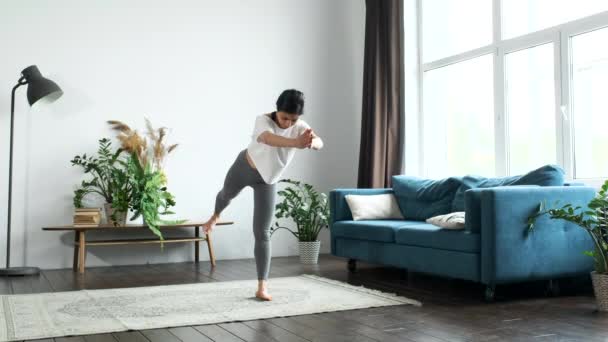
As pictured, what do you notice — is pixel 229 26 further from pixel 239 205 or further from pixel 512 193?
pixel 512 193

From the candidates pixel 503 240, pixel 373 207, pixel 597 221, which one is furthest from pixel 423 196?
pixel 597 221

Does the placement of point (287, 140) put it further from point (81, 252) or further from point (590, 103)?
point (81, 252)

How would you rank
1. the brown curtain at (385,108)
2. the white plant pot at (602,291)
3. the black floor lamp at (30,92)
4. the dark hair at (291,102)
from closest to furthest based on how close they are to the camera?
the dark hair at (291,102) < the white plant pot at (602,291) < the black floor lamp at (30,92) < the brown curtain at (385,108)

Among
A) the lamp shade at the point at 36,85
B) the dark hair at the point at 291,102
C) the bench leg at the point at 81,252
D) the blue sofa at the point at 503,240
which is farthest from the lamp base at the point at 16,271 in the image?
the dark hair at the point at 291,102

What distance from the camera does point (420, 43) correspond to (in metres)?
6.19

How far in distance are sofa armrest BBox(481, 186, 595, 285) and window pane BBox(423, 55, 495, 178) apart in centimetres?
160

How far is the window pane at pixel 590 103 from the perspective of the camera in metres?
4.28

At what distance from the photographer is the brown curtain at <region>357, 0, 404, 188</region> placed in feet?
19.7

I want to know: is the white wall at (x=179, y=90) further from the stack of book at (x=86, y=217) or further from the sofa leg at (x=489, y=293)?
the sofa leg at (x=489, y=293)

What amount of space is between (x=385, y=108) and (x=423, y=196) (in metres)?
1.41

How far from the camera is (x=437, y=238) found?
153 inches

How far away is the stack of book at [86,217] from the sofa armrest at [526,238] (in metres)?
3.06

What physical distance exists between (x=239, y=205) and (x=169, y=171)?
73cm

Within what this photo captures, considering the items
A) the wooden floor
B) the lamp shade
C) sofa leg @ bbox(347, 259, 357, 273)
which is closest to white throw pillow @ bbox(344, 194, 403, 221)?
sofa leg @ bbox(347, 259, 357, 273)
